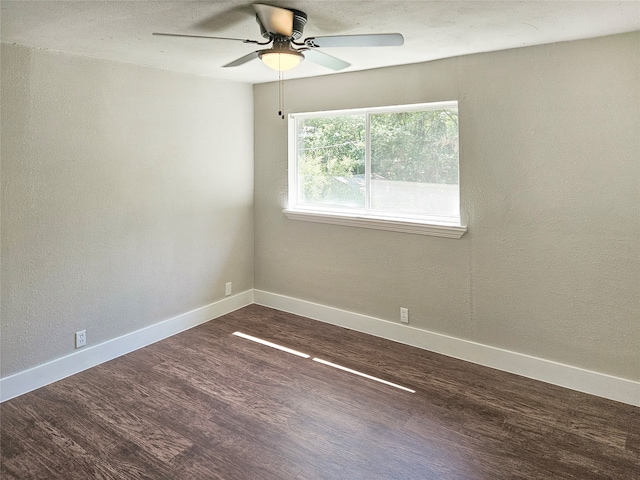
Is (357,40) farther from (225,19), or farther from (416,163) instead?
(416,163)

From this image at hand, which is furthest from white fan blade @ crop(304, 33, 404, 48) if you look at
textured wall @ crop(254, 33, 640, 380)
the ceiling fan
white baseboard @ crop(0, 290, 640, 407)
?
white baseboard @ crop(0, 290, 640, 407)

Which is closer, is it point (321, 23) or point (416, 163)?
point (321, 23)

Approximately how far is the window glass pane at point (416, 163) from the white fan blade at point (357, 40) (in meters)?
1.34

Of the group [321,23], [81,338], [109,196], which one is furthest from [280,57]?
[81,338]

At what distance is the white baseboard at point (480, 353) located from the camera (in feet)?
8.82

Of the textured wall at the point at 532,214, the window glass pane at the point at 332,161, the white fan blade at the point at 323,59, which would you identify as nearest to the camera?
the white fan blade at the point at 323,59

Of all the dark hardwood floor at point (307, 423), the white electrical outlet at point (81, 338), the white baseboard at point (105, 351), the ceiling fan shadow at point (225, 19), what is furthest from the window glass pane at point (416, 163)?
the white electrical outlet at point (81, 338)

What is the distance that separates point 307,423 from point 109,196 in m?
2.17

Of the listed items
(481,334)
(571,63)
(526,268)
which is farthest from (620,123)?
(481,334)

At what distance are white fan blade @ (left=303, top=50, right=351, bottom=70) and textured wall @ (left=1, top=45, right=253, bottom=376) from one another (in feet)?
5.25

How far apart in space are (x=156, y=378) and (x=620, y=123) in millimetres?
3442

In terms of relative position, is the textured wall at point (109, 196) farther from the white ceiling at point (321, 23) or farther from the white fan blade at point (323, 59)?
the white fan blade at point (323, 59)

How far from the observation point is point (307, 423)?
96.7 inches

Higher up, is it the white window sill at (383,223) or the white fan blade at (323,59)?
the white fan blade at (323,59)
